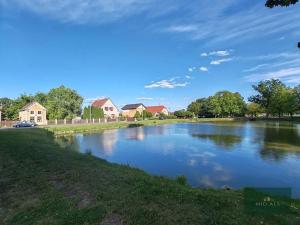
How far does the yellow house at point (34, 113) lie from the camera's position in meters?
63.7

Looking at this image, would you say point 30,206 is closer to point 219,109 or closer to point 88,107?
point 88,107

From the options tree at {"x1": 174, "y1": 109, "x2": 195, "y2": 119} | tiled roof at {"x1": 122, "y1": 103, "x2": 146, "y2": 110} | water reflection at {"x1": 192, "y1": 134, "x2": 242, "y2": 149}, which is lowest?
water reflection at {"x1": 192, "y1": 134, "x2": 242, "y2": 149}

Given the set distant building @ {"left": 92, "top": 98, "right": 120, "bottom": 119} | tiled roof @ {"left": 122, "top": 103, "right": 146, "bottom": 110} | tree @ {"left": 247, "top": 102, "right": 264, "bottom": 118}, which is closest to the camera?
distant building @ {"left": 92, "top": 98, "right": 120, "bottom": 119}

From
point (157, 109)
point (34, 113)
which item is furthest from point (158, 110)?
point (34, 113)

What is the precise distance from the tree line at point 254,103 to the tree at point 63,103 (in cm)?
4824

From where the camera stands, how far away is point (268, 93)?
3661 inches

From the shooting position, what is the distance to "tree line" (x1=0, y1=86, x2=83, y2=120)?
232 ft

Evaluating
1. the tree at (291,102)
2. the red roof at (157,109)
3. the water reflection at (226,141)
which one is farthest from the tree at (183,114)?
the water reflection at (226,141)

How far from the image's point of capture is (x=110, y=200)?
6.54 m

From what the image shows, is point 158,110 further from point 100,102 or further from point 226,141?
point 226,141

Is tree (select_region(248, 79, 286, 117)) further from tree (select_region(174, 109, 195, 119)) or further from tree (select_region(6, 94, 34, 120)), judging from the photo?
tree (select_region(6, 94, 34, 120))

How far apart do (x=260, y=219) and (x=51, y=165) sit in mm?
8053

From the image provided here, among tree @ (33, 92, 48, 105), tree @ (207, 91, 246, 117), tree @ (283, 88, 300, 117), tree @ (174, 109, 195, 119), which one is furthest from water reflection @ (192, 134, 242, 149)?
tree @ (174, 109, 195, 119)

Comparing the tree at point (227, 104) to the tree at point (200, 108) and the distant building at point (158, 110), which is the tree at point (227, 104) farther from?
the distant building at point (158, 110)
